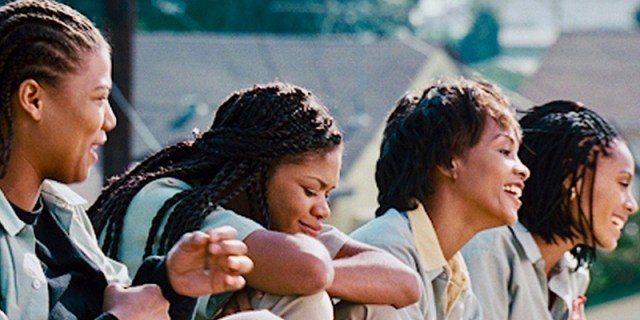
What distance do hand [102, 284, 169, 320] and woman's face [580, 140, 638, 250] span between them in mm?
2655

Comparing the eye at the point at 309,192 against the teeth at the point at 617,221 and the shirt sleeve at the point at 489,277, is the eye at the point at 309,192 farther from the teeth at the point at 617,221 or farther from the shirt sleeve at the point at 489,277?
the teeth at the point at 617,221

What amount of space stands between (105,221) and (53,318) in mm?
721

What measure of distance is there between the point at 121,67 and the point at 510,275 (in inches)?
264

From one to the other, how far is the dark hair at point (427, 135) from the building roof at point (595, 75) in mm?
25024

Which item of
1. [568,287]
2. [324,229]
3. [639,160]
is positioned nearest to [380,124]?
[639,160]

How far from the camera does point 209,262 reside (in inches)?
120

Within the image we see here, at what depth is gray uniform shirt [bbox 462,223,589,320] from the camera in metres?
5.24

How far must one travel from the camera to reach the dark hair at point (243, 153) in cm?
386

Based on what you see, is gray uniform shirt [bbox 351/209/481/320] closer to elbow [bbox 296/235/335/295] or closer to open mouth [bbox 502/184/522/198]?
open mouth [bbox 502/184/522/198]

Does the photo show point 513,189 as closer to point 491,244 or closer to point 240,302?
point 491,244

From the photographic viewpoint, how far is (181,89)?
24.6m

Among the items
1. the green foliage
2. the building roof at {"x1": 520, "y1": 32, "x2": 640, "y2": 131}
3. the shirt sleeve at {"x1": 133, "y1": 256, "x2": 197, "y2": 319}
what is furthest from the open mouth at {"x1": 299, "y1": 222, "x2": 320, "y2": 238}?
the green foliage

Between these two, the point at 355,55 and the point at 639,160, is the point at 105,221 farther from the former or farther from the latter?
the point at 639,160

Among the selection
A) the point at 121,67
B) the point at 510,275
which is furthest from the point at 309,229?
the point at 121,67
